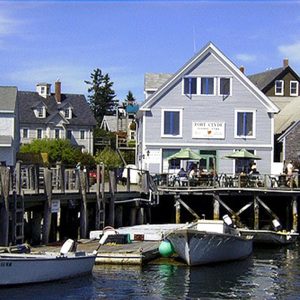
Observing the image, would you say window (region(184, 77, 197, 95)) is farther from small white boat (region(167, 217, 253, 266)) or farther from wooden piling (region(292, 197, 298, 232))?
small white boat (region(167, 217, 253, 266))

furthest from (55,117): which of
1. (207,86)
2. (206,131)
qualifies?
(206,131)

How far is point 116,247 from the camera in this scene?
2981 centimetres

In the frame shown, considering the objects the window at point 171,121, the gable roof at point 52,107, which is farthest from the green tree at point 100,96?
the window at point 171,121

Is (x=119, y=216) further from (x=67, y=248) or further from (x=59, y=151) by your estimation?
(x=59, y=151)

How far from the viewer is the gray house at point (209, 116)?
5109cm

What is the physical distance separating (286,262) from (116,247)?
7311mm

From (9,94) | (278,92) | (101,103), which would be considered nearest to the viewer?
(9,94)

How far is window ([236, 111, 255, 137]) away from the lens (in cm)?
5153

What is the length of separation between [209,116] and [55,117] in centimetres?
3700

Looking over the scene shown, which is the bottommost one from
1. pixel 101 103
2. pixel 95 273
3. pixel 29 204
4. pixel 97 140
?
pixel 95 273

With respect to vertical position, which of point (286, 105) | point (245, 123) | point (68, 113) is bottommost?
point (245, 123)

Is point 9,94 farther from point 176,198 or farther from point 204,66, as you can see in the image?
point 176,198

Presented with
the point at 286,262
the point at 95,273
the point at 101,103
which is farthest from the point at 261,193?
the point at 101,103

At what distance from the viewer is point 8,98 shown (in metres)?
64.0
